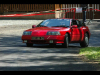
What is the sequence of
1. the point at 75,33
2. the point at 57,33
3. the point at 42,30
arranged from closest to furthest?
the point at 57,33 < the point at 42,30 < the point at 75,33

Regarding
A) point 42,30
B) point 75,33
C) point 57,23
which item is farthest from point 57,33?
point 75,33

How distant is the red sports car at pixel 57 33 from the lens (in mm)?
16422

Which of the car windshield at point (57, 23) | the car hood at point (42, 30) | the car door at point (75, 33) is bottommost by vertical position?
the car door at point (75, 33)

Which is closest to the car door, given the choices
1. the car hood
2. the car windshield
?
the car windshield

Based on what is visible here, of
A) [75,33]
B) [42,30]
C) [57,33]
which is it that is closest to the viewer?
[57,33]

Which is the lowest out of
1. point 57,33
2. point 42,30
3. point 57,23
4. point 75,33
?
point 75,33

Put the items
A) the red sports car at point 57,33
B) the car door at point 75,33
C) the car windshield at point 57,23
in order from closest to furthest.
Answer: the red sports car at point 57,33 < the car door at point 75,33 < the car windshield at point 57,23

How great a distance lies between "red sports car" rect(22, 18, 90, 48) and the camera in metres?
16.4

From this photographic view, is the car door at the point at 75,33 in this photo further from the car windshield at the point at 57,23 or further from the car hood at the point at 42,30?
the car hood at the point at 42,30

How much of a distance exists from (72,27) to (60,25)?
0.56m

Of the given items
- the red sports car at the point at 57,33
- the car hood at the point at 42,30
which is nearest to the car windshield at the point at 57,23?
the red sports car at the point at 57,33

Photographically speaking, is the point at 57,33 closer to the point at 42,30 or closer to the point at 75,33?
the point at 42,30

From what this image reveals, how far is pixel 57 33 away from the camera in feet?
53.9
